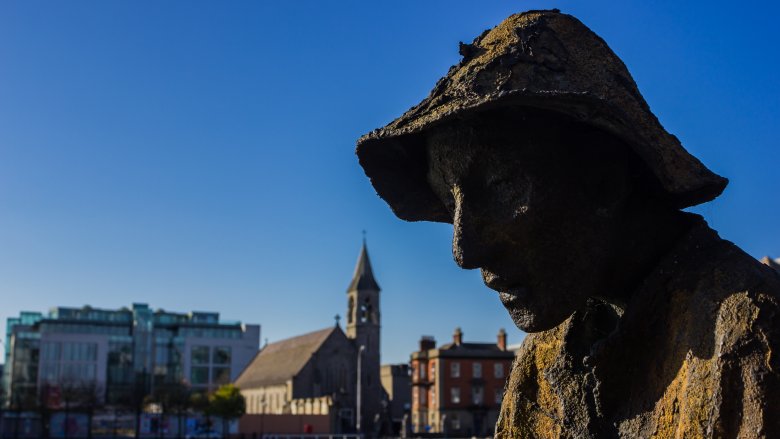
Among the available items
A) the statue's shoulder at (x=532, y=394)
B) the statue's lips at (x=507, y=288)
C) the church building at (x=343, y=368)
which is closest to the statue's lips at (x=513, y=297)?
the statue's lips at (x=507, y=288)

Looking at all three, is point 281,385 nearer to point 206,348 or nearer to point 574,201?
Result: point 206,348

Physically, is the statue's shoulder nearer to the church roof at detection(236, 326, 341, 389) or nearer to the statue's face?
the statue's face

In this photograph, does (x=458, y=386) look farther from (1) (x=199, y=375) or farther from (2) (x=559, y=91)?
(2) (x=559, y=91)

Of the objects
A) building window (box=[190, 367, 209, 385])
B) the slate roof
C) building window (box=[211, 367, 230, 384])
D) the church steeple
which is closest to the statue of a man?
the slate roof

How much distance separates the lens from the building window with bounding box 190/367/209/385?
105 meters

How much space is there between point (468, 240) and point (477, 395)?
67.5 metres

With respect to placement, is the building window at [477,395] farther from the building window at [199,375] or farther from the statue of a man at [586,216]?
the statue of a man at [586,216]

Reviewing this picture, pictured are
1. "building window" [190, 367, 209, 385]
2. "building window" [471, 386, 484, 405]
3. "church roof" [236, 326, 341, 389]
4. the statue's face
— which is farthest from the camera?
"building window" [190, 367, 209, 385]

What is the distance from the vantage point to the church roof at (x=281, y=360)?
82375mm

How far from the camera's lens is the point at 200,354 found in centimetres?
10600

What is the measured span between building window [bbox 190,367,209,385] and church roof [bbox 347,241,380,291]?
30518mm

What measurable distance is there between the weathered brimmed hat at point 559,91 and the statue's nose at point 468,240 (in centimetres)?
26

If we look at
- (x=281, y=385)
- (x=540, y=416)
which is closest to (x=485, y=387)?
(x=281, y=385)

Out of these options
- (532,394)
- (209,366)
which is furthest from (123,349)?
(532,394)
